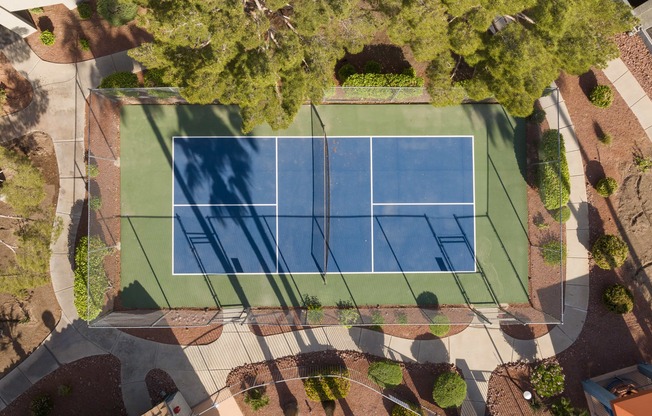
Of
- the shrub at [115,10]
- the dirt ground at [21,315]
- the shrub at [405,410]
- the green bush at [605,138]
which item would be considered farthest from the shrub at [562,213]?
the dirt ground at [21,315]

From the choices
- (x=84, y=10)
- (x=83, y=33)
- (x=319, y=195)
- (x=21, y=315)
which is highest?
(x=84, y=10)

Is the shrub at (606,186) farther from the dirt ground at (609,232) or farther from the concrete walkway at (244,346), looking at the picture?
the concrete walkway at (244,346)

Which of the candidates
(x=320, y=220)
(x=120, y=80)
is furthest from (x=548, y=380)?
(x=120, y=80)

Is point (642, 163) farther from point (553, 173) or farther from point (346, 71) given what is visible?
point (346, 71)

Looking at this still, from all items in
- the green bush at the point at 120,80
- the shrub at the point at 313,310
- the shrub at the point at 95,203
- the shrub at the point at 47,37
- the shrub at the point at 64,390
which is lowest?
the shrub at the point at 313,310

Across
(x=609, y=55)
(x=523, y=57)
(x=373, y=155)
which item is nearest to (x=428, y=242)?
(x=373, y=155)

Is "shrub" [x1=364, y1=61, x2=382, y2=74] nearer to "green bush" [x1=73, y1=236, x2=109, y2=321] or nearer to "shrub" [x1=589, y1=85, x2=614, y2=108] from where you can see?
"shrub" [x1=589, y1=85, x2=614, y2=108]

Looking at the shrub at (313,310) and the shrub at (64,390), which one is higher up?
the shrub at (64,390)
